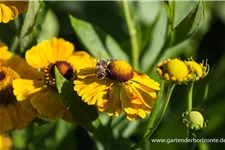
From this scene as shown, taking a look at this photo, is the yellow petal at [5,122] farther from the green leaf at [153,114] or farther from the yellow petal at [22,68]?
the green leaf at [153,114]

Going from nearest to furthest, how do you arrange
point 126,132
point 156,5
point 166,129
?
point 166,129
point 126,132
point 156,5

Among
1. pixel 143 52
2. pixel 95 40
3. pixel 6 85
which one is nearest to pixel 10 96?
pixel 6 85

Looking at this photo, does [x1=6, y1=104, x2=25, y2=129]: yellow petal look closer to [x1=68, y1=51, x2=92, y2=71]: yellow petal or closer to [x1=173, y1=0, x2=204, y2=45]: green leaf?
[x1=68, y1=51, x2=92, y2=71]: yellow petal

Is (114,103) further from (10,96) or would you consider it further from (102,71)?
(10,96)

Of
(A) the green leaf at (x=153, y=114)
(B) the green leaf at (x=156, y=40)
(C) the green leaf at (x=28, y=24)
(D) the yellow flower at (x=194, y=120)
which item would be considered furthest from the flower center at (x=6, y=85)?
(B) the green leaf at (x=156, y=40)

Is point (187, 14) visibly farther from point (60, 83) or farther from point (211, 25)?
point (211, 25)

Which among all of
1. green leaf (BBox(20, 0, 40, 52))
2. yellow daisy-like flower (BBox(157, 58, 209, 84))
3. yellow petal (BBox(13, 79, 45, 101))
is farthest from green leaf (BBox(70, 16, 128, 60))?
yellow daisy-like flower (BBox(157, 58, 209, 84))

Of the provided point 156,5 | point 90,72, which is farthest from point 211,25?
point 90,72
